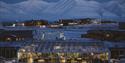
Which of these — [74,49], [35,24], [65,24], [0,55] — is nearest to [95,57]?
[74,49]

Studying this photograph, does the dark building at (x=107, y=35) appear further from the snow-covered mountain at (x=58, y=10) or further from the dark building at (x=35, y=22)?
the dark building at (x=35, y=22)

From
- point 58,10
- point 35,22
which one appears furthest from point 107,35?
point 35,22

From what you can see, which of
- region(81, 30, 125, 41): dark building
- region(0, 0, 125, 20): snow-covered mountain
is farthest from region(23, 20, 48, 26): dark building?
region(81, 30, 125, 41): dark building

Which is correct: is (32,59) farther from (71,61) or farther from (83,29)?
(83,29)

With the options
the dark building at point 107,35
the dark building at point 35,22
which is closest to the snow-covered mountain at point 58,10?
the dark building at point 35,22

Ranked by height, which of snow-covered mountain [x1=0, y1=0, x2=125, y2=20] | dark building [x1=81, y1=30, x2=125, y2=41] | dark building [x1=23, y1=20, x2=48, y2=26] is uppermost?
snow-covered mountain [x1=0, y1=0, x2=125, y2=20]

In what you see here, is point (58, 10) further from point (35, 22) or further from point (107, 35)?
point (107, 35)

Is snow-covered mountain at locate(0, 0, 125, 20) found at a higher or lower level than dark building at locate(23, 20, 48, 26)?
higher

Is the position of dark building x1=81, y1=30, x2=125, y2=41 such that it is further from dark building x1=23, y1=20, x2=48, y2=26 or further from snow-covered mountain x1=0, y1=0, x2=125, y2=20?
dark building x1=23, y1=20, x2=48, y2=26
